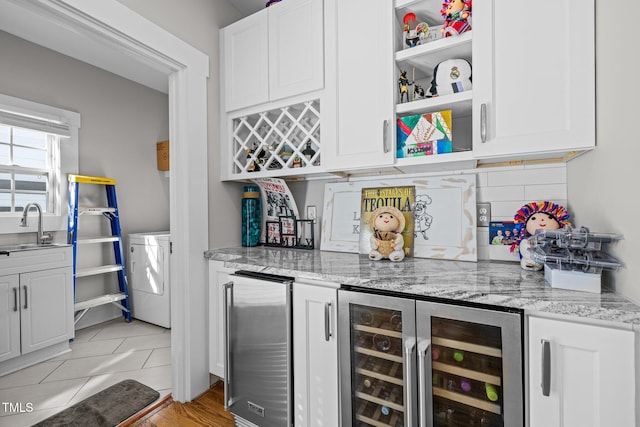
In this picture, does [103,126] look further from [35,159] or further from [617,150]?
[617,150]

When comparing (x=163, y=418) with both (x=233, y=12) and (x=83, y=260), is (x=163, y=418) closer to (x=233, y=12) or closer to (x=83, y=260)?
(x=83, y=260)

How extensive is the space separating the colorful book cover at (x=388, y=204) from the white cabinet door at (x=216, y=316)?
0.92 meters

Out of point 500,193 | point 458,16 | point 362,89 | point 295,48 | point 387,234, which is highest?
point 295,48

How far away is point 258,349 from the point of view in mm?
1519

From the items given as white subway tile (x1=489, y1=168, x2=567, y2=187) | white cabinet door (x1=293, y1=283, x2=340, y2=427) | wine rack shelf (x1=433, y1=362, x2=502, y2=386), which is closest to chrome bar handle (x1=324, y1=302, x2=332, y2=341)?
white cabinet door (x1=293, y1=283, x2=340, y2=427)

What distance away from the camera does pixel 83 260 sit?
3.04 metres

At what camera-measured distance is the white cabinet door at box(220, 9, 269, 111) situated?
74.1 inches

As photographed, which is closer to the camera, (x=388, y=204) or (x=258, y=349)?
(x=258, y=349)

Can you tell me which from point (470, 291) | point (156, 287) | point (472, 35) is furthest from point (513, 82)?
point (156, 287)

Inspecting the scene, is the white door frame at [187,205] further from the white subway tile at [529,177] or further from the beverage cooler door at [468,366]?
the white subway tile at [529,177]

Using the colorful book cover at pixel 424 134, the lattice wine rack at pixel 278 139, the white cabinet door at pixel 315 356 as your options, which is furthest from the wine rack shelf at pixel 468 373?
the lattice wine rack at pixel 278 139

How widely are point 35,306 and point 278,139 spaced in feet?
7.94

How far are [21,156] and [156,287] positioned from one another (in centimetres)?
175

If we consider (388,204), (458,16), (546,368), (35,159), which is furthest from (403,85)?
(35,159)
